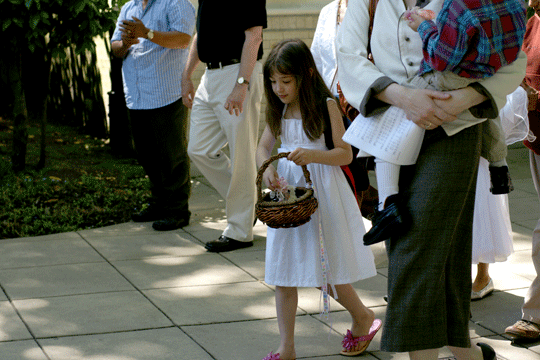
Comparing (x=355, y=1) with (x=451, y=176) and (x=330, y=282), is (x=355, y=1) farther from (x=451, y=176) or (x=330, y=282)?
(x=330, y=282)

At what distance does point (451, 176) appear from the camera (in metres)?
2.95

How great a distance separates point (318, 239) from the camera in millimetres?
3711

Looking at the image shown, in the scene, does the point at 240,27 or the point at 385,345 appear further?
the point at 240,27

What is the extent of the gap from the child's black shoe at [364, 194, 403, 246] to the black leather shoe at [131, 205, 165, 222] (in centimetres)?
385

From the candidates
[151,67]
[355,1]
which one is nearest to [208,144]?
[151,67]

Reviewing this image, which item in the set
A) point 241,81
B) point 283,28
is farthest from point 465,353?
point 283,28

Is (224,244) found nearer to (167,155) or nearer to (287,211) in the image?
(167,155)

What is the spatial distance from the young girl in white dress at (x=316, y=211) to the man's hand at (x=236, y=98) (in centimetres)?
149

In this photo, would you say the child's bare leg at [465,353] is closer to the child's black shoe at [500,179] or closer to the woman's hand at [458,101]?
the child's black shoe at [500,179]

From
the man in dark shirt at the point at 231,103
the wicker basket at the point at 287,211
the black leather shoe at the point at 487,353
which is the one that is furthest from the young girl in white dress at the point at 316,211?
the man in dark shirt at the point at 231,103

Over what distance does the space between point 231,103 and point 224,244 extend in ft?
3.66

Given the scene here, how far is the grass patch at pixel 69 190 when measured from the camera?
655 cm

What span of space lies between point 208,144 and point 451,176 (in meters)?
3.15

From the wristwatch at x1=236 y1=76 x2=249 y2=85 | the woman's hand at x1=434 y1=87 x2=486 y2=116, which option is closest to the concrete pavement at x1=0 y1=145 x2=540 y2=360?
the wristwatch at x1=236 y1=76 x2=249 y2=85
